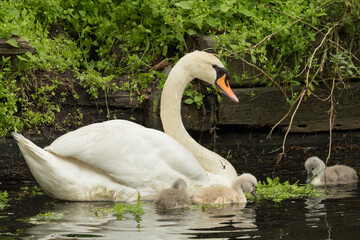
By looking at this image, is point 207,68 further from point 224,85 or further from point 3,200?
point 3,200

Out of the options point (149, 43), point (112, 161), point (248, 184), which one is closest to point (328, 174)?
point (248, 184)

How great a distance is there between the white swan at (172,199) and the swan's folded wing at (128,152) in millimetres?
315

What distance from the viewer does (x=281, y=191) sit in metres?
7.40

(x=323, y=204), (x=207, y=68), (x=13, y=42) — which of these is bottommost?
(x=323, y=204)

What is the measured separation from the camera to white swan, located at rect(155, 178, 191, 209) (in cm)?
681

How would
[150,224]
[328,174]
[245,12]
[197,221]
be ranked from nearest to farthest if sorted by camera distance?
1. [150,224]
2. [197,221]
3. [328,174]
4. [245,12]

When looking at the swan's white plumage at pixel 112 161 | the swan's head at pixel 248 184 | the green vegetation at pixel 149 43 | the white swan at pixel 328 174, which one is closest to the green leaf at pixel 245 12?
the green vegetation at pixel 149 43

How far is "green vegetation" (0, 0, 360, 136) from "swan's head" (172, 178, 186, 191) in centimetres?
197

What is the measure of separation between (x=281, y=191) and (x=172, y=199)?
1.12 metres

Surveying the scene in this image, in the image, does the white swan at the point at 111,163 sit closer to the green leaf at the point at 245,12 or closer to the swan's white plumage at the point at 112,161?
the swan's white plumage at the point at 112,161

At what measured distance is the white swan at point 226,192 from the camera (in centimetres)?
718

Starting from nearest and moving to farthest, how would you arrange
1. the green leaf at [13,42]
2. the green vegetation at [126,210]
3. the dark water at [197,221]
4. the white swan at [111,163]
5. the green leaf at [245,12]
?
the dark water at [197,221], the green vegetation at [126,210], the white swan at [111,163], the green leaf at [13,42], the green leaf at [245,12]

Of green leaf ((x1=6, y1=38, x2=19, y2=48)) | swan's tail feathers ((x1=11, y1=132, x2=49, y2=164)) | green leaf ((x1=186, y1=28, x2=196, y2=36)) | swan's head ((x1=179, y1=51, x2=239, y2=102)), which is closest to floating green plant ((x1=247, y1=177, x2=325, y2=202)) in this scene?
swan's head ((x1=179, y1=51, x2=239, y2=102))

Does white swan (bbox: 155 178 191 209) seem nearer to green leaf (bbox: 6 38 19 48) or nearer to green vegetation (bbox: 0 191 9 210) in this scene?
green vegetation (bbox: 0 191 9 210)
